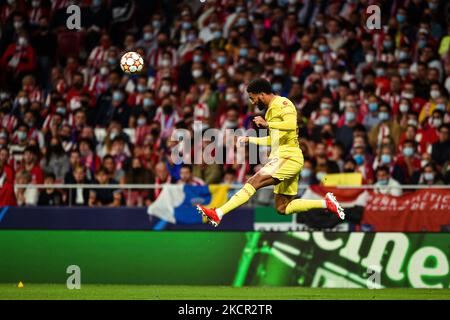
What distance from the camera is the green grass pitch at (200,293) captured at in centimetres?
1530

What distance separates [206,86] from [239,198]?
8387mm

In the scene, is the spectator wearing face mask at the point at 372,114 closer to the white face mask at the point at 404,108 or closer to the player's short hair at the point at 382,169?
the white face mask at the point at 404,108

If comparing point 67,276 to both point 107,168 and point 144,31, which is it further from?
point 144,31

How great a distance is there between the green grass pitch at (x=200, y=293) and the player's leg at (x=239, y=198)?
1365 millimetres

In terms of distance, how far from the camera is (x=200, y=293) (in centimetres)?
1605

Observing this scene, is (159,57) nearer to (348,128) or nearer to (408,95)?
(348,128)

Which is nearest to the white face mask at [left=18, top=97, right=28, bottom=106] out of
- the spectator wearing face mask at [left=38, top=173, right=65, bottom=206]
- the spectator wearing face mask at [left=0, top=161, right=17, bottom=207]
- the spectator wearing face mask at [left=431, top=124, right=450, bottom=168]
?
the spectator wearing face mask at [left=38, top=173, right=65, bottom=206]

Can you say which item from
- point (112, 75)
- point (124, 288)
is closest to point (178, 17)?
point (112, 75)

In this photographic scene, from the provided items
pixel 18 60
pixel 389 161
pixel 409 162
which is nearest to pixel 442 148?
pixel 409 162

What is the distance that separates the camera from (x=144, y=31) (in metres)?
25.4

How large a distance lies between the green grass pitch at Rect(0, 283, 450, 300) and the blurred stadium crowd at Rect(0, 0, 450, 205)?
8.99ft

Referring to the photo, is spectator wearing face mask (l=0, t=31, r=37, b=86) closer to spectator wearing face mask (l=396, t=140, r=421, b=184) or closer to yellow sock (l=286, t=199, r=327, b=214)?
spectator wearing face mask (l=396, t=140, r=421, b=184)

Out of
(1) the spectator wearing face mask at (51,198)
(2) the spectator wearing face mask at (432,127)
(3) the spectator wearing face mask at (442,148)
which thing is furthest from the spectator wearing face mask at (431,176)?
(1) the spectator wearing face mask at (51,198)

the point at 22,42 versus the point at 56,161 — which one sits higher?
the point at 22,42
